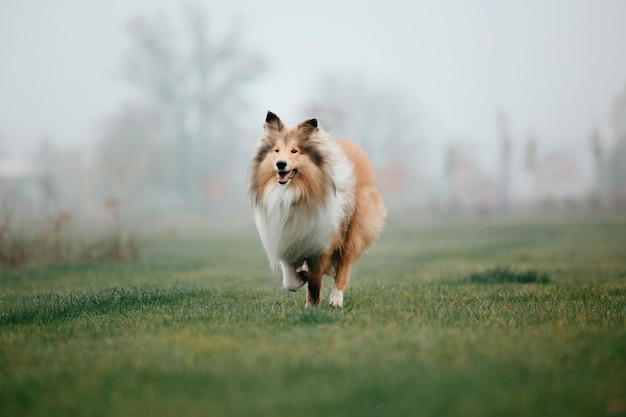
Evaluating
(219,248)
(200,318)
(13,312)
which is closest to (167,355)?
(200,318)

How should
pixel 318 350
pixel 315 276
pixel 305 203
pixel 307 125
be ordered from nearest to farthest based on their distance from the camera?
pixel 318 350 < pixel 305 203 < pixel 307 125 < pixel 315 276

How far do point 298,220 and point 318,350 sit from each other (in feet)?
7.91

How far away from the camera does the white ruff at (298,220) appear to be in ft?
24.8

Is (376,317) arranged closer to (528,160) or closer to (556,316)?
(556,316)

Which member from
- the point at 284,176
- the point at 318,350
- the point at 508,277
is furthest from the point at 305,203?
the point at 508,277

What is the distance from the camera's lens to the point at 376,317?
7137mm

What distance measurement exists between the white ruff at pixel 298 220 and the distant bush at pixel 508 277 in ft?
14.4

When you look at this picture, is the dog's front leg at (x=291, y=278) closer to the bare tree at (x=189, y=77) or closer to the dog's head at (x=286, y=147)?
the dog's head at (x=286, y=147)

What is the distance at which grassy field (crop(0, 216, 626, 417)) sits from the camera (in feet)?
13.9

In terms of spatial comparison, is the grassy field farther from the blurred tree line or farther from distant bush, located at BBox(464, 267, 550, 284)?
the blurred tree line

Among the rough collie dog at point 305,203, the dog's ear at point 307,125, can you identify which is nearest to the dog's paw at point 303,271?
the rough collie dog at point 305,203

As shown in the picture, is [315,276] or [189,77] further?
[189,77]

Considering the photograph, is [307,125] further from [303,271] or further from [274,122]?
[303,271]

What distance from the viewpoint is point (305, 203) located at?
7.54 m
